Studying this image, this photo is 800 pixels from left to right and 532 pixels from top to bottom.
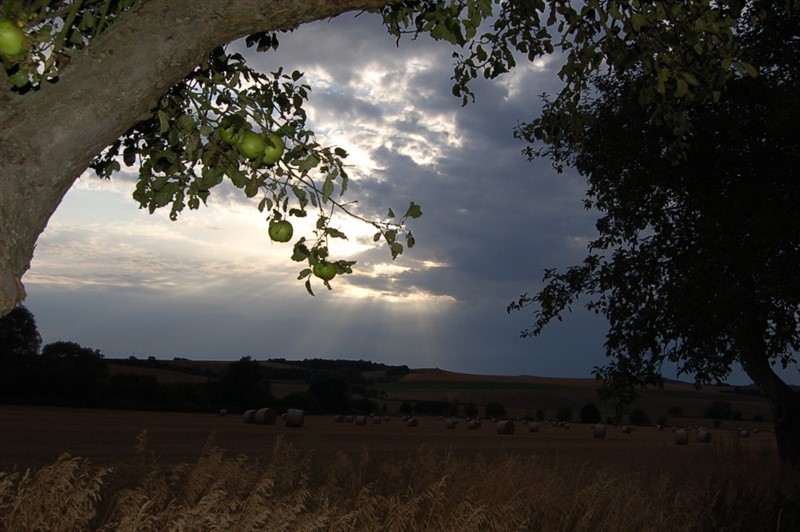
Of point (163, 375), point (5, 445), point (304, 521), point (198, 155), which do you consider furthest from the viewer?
point (163, 375)

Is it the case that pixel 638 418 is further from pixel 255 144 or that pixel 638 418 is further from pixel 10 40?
pixel 10 40

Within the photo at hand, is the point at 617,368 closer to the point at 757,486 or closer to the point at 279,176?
the point at 757,486

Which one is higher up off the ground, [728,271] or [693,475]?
[728,271]

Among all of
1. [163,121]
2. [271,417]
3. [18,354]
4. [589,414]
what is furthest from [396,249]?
[589,414]

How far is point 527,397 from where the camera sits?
8600 cm

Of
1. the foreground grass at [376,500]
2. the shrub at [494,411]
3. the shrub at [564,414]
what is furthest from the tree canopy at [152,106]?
the shrub at [564,414]

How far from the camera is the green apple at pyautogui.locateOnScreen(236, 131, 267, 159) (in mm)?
4094

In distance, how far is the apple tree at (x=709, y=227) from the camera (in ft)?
45.9

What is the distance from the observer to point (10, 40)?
318 cm

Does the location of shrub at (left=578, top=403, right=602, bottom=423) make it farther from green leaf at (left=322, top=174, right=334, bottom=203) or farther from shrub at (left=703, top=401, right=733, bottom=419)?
green leaf at (left=322, top=174, right=334, bottom=203)

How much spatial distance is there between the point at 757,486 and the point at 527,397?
7435cm

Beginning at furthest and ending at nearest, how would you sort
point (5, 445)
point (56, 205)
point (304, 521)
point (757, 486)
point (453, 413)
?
point (453, 413)
point (5, 445)
point (757, 486)
point (304, 521)
point (56, 205)

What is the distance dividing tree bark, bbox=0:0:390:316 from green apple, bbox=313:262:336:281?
4.46 ft

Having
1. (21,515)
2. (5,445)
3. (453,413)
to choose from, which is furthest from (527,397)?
(21,515)
